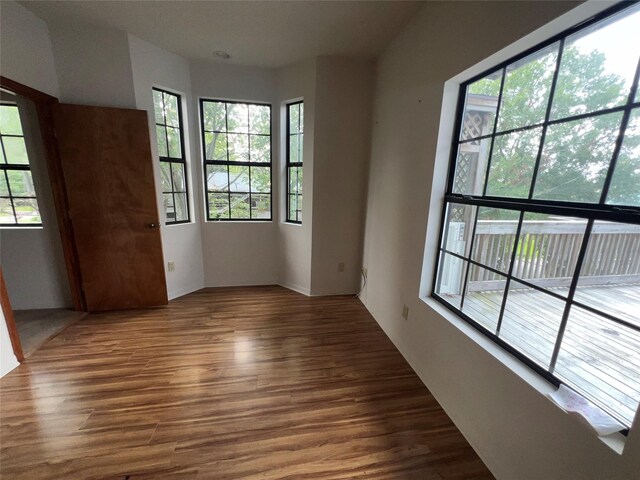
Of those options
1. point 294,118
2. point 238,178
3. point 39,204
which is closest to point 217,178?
point 238,178

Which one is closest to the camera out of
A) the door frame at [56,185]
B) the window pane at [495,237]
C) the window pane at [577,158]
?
the window pane at [577,158]

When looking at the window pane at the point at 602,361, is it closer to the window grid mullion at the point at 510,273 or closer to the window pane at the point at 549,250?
the window pane at the point at 549,250

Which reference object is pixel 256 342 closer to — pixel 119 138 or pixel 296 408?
pixel 296 408

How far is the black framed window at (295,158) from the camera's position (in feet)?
10.1

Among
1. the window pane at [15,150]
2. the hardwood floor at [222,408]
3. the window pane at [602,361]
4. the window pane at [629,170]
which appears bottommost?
the hardwood floor at [222,408]

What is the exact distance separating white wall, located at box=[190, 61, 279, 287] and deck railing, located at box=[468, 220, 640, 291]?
2534 mm

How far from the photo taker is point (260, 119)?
125 inches

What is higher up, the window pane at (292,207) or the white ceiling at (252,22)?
the white ceiling at (252,22)

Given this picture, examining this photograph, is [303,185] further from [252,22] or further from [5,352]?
[5,352]

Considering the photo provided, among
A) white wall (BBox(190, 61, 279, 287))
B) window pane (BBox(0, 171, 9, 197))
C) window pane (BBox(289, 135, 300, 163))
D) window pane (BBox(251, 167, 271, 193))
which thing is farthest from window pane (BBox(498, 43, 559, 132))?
window pane (BBox(0, 171, 9, 197))

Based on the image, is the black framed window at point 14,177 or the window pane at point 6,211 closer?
the black framed window at point 14,177

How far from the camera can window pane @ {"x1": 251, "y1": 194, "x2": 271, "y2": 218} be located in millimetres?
3346

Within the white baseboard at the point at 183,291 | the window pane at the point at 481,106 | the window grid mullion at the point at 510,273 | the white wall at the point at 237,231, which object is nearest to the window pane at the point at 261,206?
the white wall at the point at 237,231

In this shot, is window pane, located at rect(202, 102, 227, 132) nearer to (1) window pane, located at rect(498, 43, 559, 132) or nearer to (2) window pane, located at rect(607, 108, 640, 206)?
(1) window pane, located at rect(498, 43, 559, 132)
